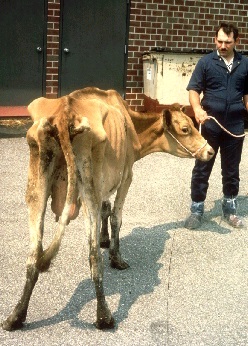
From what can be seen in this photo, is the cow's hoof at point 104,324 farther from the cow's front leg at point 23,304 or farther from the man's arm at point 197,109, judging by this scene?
the man's arm at point 197,109

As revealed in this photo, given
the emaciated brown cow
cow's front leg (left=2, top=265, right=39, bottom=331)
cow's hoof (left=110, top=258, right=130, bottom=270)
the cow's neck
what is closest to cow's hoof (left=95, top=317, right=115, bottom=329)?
the emaciated brown cow

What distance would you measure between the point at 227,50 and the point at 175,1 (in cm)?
630

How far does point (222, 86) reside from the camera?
6770 mm

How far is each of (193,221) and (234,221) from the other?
0.49 metres

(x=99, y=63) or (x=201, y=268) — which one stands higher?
(x=99, y=63)

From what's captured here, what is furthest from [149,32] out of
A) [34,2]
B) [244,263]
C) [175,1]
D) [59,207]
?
[59,207]

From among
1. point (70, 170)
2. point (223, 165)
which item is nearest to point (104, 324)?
point (70, 170)

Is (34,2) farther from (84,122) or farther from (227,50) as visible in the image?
(84,122)

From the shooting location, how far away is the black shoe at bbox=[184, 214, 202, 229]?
274 inches

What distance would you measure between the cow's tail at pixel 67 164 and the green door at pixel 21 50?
795 centimetres

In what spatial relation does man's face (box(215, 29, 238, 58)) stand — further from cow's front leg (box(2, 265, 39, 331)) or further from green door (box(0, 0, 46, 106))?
green door (box(0, 0, 46, 106))

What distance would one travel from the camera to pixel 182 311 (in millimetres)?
4910

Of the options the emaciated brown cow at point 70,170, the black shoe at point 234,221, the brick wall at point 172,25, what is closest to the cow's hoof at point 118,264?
the emaciated brown cow at point 70,170

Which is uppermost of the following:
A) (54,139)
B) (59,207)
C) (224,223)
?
(54,139)
